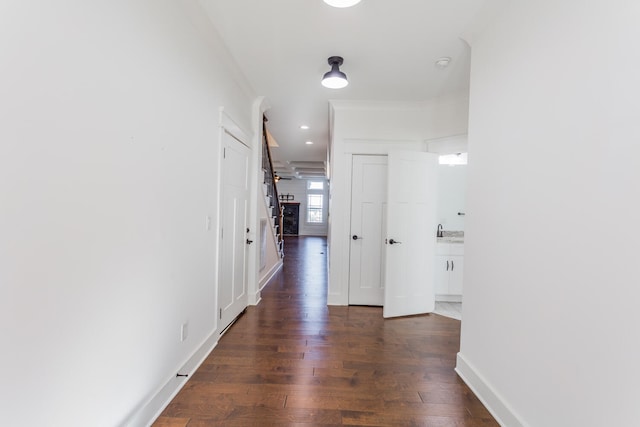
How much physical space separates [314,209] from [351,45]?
1126 centimetres

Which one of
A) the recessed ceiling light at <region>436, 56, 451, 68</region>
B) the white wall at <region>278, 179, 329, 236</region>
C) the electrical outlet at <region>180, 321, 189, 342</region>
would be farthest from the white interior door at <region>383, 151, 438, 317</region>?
the white wall at <region>278, 179, 329, 236</region>

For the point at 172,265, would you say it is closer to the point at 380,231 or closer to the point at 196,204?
the point at 196,204

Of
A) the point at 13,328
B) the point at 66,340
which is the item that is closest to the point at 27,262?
the point at 13,328

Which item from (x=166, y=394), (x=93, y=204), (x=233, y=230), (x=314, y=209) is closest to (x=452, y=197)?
(x=233, y=230)

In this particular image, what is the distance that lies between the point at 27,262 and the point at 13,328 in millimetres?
212

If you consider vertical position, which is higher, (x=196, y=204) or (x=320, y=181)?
(x=320, y=181)

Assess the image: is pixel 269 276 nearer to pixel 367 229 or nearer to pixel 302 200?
pixel 367 229

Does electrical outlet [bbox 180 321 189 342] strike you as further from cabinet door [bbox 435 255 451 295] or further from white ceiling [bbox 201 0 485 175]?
cabinet door [bbox 435 255 451 295]

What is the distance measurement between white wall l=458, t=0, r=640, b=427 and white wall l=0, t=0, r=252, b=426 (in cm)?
210

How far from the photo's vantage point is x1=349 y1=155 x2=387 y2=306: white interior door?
3.95m

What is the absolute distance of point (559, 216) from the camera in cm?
138

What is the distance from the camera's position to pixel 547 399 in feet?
4.65

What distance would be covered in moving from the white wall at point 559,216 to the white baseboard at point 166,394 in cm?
207

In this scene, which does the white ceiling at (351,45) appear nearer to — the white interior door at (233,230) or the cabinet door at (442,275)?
the white interior door at (233,230)
